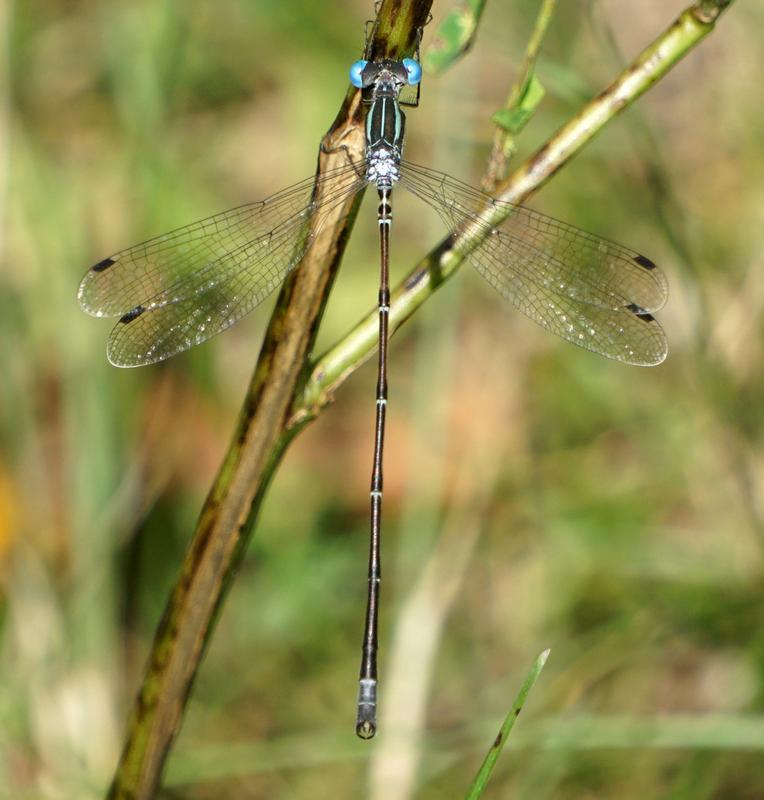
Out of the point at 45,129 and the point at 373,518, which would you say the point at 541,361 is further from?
the point at 45,129

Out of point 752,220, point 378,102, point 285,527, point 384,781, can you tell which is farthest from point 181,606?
point 752,220

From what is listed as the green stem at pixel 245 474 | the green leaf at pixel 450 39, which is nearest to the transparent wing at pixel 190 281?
the green leaf at pixel 450 39

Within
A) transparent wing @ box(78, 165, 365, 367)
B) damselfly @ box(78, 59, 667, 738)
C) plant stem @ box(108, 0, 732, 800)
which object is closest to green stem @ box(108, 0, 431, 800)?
plant stem @ box(108, 0, 732, 800)

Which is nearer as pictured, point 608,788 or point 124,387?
point 608,788

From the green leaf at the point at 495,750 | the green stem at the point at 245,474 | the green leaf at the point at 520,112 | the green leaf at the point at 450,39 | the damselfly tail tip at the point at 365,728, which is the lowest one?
the green leaf at the point at 495,750

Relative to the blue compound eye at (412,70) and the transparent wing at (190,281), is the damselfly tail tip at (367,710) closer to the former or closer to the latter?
the transparent wing at (190,281)

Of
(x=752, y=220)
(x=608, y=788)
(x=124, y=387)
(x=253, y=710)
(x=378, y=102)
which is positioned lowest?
(x=608, y=788)

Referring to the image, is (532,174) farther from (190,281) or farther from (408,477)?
(408,477)
